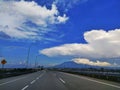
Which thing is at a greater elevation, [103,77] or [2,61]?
[2,61]

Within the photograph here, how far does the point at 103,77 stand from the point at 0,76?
1501cm

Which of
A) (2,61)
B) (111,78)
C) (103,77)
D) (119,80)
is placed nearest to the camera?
(119,80)

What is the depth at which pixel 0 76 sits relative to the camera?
37344 millimetres

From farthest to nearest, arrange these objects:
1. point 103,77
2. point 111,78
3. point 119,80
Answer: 1. point 103,77
2. point 111,78
3. point 119,80

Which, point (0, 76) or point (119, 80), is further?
point (0, 76)

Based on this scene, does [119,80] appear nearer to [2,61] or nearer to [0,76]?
[0,76]

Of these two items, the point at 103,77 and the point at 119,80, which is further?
the point at 103,77

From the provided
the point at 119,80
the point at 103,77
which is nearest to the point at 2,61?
the point at 103,77

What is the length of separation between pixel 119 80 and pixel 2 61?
25533mm

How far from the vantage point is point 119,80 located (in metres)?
29.2

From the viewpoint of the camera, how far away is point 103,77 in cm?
3731

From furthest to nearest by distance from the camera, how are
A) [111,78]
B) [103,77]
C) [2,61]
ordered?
[2,61]
[103,77]
[111,78]

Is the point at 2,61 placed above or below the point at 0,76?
above

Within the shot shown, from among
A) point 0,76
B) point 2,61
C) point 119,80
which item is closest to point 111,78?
point 119,80
